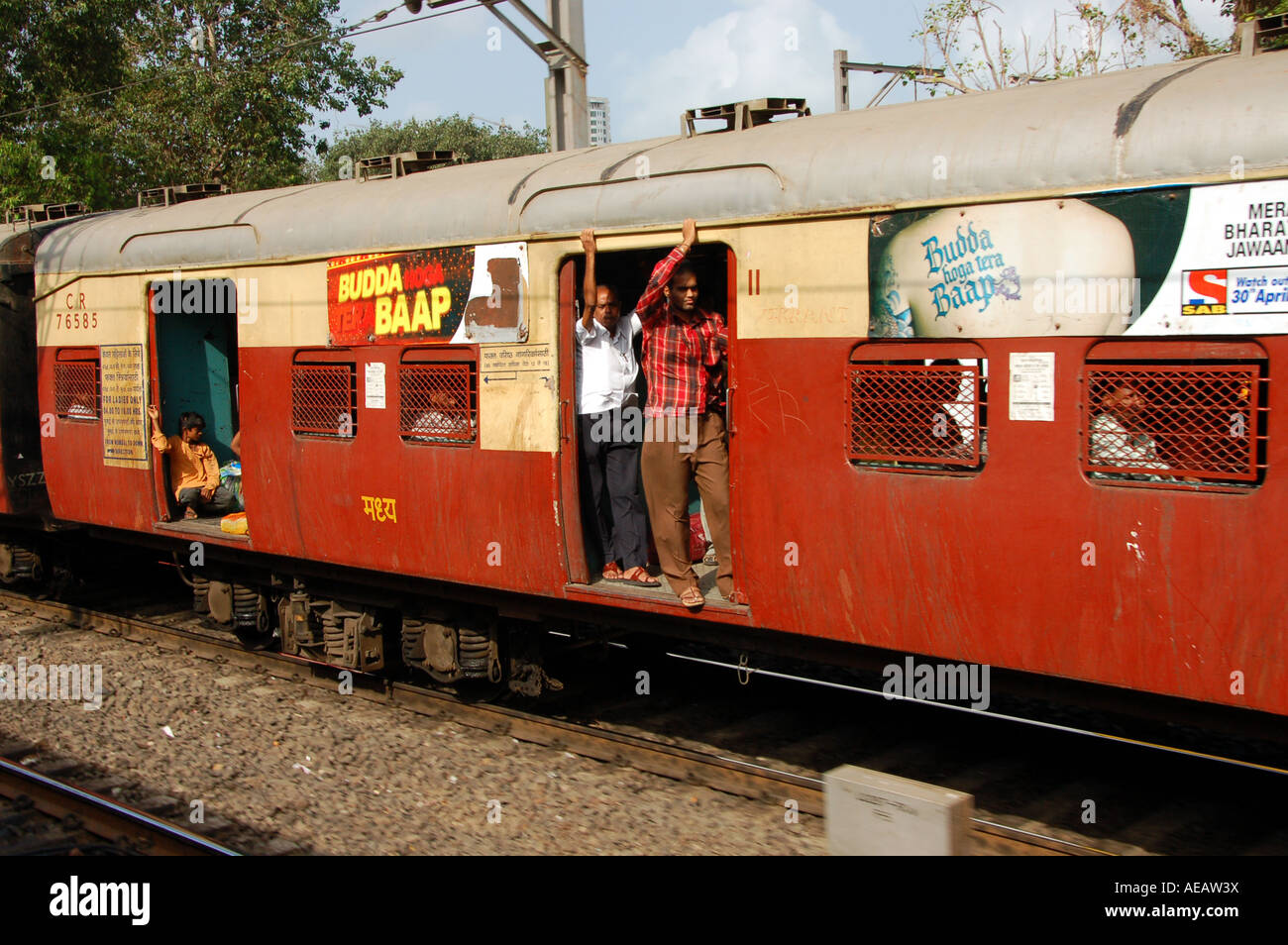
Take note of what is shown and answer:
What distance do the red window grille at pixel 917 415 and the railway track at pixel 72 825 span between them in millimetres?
3339

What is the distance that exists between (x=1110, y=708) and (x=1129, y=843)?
0.95m

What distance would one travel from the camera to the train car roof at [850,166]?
4.08m

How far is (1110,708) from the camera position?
4.59 meters

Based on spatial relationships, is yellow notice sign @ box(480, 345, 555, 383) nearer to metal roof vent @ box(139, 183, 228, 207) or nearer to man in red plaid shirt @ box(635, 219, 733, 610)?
man in red plaid shirt @ box(635, 219, 733, 610)

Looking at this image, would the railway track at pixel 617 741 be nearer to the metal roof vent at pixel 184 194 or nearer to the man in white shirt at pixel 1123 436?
the man in white shirt at pixel 1123 436

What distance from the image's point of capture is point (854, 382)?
4895 mm

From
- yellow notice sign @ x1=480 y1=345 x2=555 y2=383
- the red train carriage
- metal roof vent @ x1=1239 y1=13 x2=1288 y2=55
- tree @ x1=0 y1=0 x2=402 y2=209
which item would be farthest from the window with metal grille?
tree @ x1=0 y1=0 x2=402 y2=209

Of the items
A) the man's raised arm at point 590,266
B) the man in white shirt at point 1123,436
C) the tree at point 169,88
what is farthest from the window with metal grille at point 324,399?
the tree at point 169,88

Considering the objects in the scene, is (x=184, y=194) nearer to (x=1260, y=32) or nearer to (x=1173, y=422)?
(x=1260, y=32)

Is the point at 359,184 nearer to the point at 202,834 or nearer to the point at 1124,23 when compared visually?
the point at 202,834

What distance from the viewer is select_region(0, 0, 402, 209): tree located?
21281 millimetres

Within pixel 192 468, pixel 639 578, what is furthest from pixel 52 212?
pixel 639 578

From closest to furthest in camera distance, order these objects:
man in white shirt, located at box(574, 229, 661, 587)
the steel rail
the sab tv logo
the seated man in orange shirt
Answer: the sab tv logo < the steel rail < man in white shirt, located at box(574, 229, 661, 587) < the seated man in orange shirt
